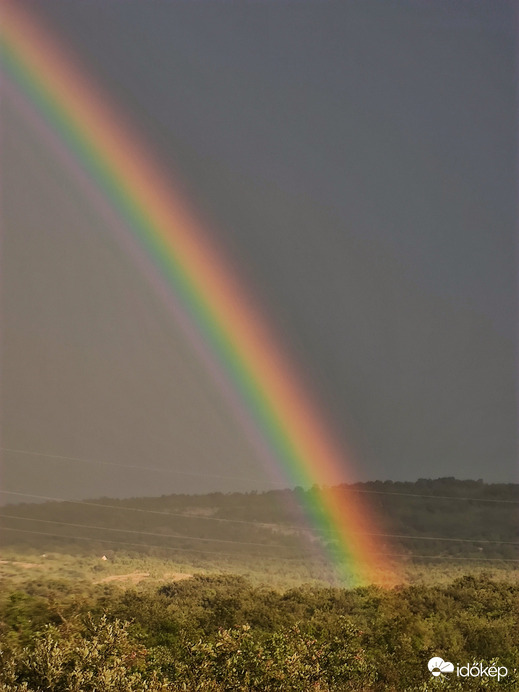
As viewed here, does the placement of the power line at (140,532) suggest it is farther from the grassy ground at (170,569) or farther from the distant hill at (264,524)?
the grassy ground at (170,569)

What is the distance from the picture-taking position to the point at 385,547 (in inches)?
2000

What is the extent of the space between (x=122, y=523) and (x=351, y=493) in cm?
1662

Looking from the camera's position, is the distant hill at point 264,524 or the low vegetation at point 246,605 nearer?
the low vegetation at point 246,605

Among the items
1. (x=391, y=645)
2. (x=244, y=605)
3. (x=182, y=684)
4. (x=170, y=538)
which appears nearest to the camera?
(x=182, y=684)

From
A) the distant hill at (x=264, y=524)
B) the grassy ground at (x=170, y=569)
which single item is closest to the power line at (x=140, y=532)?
the distant hill at (x=264, y=524)

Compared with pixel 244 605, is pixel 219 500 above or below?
above

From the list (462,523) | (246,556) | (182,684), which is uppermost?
(462,523)

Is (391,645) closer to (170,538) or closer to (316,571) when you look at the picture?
(316,571)

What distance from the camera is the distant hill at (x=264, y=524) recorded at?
2025 inches

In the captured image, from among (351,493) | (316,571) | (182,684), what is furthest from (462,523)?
(182,684)

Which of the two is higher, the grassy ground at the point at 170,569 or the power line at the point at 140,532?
the power line at the point at 140,532

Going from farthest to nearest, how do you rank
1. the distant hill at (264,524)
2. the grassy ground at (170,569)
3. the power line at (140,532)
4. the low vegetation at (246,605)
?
the power line at (140,532), the distant hill at (264,524), the grassy ground at (170,569), the low vegetation at (246,605)

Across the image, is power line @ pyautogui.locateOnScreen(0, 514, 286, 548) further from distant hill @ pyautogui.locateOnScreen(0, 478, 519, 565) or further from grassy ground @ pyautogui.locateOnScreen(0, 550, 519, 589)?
grassy ground @ pyautogui.locateOnScreen(0, 550, 519, 589)

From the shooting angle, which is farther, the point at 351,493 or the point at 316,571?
the point at 351,493
